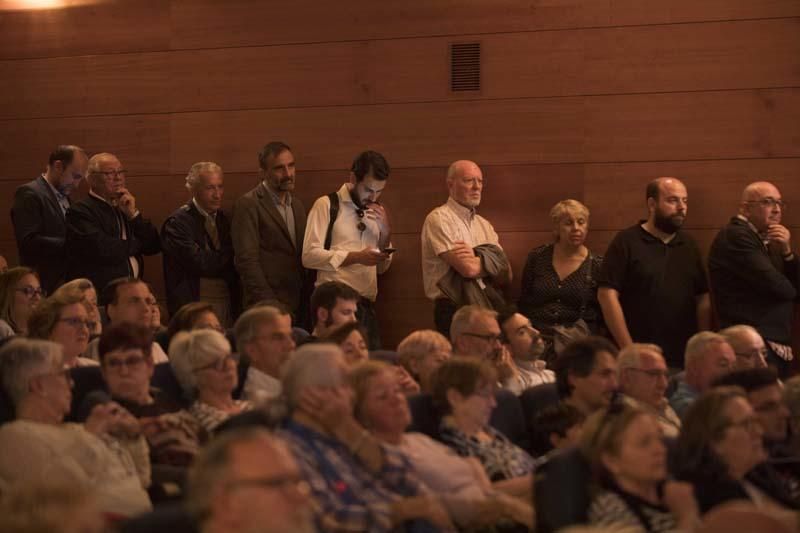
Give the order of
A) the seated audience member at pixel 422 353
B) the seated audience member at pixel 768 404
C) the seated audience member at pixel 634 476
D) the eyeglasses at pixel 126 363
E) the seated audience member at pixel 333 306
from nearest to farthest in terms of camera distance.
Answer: the seated audience member at pixel 634 476 → the eyeglasses at pixel 126 363 → the seated audience member at pixel 768 404 → the seated audience member at pixel 422 353 → the seated audience member at pixel 333 306

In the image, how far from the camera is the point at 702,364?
5.02m

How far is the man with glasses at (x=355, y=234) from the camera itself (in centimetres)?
658

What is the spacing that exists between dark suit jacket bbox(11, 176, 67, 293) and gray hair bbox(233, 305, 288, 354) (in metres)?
2.22

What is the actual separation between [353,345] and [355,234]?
6.53 feet

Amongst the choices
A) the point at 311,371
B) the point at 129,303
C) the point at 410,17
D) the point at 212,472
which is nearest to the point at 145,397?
the point at 311,371

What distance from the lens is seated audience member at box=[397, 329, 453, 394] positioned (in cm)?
485

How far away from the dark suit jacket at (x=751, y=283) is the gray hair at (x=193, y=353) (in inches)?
122

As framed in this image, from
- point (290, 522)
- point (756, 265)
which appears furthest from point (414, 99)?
point (290, 522)

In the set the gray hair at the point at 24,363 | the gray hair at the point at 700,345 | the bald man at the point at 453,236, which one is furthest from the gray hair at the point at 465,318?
the gray hair at the point at 24,363

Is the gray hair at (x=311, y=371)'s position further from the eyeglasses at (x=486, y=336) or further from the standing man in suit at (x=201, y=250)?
the standing man in suit at (x=201, y=250)

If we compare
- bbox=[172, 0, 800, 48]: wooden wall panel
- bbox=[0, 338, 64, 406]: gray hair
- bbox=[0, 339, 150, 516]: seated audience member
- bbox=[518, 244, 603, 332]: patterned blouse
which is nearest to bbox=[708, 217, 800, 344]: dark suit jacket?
bbox=[518, 244, 603, 332]: patterned blouse

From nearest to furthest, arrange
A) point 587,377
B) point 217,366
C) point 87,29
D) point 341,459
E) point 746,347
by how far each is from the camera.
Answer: point 341,459
point 217,366
point 587,377
point 746,347
point 87,29

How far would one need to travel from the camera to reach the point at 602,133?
6859 mm

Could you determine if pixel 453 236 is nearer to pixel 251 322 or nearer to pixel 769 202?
pixel 769 202
